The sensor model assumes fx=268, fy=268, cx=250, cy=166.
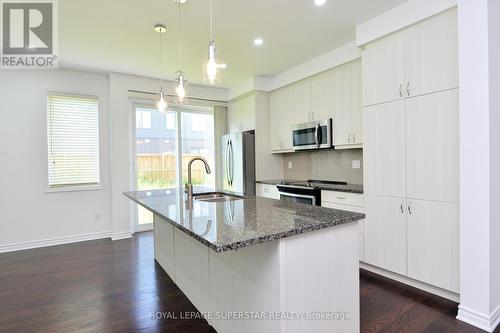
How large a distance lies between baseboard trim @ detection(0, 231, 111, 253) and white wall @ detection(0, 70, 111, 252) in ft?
0.04

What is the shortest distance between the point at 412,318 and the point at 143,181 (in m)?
4.41

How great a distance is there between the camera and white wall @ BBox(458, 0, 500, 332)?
194 cm

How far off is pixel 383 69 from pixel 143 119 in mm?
4024

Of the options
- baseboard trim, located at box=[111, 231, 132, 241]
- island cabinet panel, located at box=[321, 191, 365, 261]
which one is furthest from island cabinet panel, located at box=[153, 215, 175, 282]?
island cabinet panel, located at box=[321, 191, 365, 261]

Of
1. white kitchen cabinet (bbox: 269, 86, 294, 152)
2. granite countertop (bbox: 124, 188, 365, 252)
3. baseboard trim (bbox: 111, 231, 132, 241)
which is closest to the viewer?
granite countertop (bbox: 124, 188, 365, 252)

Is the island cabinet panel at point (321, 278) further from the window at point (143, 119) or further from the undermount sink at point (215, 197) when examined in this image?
the window at point (143, 119)

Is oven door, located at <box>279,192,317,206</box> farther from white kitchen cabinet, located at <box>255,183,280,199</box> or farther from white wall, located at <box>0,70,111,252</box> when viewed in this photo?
white wall, located at <box>0,70,111,252</box>

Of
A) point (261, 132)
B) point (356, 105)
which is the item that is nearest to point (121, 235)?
point (261, 132)

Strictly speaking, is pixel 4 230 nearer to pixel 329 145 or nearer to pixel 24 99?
pixel 24 99

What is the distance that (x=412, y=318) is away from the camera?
211 cm

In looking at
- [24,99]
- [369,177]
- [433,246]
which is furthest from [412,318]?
[24,99]

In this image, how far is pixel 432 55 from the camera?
7.79 ft

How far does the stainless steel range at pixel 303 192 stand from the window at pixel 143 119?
2.75m

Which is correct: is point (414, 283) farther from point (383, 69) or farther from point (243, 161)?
point (243, 161)
